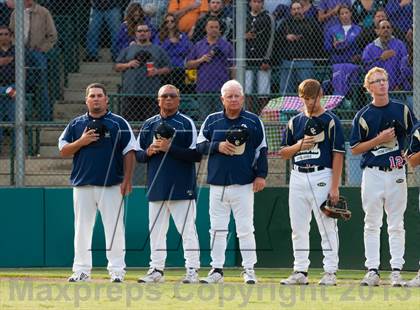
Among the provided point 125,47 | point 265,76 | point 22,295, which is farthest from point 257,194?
point 22,295

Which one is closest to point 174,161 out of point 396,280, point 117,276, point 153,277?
point 153,277

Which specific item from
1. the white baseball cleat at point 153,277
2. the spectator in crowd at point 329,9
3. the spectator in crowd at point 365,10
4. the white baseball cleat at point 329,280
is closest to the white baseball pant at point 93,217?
the white baseball cleat at point 153,277

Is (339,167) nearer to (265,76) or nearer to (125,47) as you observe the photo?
(265,76)

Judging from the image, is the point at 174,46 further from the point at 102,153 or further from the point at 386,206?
the point at 386,206

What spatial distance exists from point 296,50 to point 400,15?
1.37 metres

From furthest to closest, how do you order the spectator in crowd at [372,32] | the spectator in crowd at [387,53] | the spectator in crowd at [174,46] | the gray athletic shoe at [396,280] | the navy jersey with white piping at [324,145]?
the spectator in crowd at [174,46] < the spectator in crowd at [372,32] < the spectator in crowd at [387,53] < the navy jersey with white piping at [324,145] < the gray athletic shoe at [396,280]

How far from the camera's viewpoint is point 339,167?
39.5 feet

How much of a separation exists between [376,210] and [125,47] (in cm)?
439

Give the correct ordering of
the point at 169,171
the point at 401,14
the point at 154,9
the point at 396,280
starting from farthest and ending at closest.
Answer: the point at 154,9 < the point at 401,14 < the point at 169,171 < the point at 396,280

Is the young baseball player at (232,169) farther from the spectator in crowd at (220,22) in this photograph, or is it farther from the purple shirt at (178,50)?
the purple shirt at (178,50)

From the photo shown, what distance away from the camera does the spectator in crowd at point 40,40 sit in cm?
1435

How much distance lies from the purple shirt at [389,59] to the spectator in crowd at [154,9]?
2.71 metres

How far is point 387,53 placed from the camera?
14.1m

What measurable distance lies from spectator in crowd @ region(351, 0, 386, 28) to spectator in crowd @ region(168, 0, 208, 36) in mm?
1971
